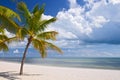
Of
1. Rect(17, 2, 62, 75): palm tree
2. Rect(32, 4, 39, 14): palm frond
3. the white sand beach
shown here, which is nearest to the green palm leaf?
Rect(17, 2, 62, 75): palm tree

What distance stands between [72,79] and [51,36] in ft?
10.2

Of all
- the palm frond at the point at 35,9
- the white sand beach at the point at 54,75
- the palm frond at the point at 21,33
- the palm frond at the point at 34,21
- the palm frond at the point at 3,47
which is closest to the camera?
the palm frond at the point at 21,33

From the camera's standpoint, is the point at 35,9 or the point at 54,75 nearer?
the point at 35,9

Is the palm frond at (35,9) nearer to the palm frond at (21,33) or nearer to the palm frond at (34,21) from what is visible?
the palm frond at (34,21)

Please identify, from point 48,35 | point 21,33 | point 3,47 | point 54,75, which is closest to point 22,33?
point 21,33

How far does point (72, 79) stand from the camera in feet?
46.1

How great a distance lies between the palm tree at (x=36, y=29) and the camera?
581 inches

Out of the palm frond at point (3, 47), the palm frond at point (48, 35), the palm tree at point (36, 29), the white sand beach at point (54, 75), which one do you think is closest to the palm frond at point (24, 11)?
the palm tree at point (36, 29)

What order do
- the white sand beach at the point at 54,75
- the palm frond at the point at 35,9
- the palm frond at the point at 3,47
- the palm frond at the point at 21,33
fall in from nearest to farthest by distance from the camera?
the palm frond at the point at 21,33
the white sand beach at the point at 54,75
the palm frond at the point at 35,9
the palm frond at the point at 3,47

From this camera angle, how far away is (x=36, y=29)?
49.0 feet

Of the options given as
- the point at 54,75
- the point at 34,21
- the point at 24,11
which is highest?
the point at 24,11

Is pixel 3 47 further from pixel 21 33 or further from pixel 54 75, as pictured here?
pixel 54 75

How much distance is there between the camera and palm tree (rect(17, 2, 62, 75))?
1475 cm

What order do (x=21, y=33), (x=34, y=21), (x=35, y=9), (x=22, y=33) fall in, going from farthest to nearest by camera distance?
(x=35, y=9) < (x=34, y=21) < (x=22, y=33) < (x=21, y=33)
